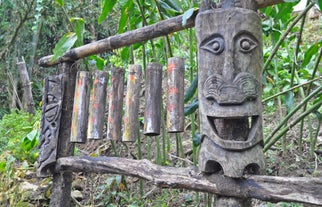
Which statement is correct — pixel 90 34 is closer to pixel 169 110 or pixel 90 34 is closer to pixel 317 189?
pixel 169 110

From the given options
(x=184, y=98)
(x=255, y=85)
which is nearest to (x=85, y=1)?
(x=184, y=98)

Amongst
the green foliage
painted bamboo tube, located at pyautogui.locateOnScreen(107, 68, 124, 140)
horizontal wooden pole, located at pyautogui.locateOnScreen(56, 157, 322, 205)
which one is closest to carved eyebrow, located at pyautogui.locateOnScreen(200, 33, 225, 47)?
horizontal wooden pole, located at pyautogui.locateOnScreen(56, 157, 322, 205)

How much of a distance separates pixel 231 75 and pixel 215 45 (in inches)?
5.0

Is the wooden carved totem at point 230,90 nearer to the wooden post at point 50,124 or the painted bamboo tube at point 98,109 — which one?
the painted bamboo tube at point 98,109

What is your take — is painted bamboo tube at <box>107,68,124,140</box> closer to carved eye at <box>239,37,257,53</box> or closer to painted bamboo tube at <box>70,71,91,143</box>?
painted bamboo tube at <box>70,71,91,143</box>

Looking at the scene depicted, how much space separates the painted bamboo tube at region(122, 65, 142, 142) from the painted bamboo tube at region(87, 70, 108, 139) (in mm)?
182

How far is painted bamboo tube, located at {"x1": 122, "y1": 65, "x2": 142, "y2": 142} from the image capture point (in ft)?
5.26

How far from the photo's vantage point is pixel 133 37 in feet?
5.34

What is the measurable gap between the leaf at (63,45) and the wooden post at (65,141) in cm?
9

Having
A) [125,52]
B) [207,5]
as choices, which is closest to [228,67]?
[207,5]

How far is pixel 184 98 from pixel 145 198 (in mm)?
1091

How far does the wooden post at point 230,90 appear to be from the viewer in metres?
1.15

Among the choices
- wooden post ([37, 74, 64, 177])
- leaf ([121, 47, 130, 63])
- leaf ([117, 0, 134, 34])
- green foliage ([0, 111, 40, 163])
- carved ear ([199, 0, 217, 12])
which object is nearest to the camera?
carved ear ([199, 0, 217, 12])

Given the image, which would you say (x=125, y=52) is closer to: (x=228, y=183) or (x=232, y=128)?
(x=232, y=128)
